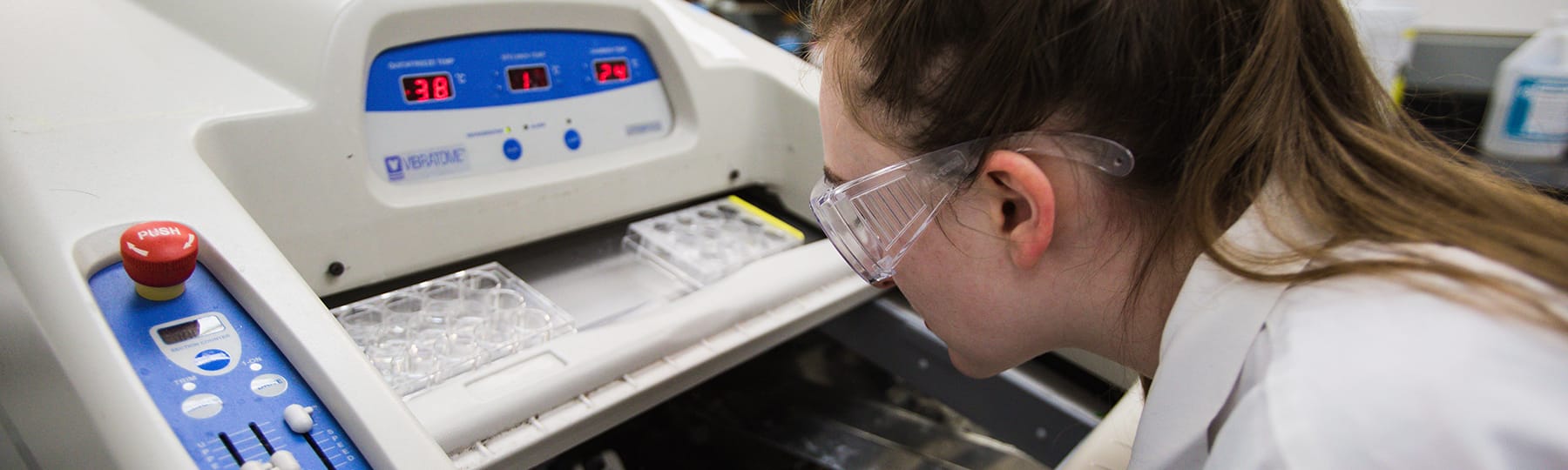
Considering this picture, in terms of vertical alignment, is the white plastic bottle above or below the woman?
below

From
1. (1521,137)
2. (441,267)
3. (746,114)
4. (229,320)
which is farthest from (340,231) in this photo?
(1521,137)

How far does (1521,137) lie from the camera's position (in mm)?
1674

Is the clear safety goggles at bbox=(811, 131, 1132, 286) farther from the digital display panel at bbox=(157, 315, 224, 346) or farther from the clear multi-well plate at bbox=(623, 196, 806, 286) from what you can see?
the digital display panel at bbox=(157, 315, 224, 346)

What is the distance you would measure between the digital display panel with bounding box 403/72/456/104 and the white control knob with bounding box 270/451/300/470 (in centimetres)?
46

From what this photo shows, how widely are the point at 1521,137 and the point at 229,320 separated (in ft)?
6.64

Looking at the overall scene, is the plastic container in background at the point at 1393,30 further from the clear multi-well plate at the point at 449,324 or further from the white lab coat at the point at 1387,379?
the clear multi-well plate at the point at 449,324

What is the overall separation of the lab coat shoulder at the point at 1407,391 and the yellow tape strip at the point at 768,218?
0.66 meters

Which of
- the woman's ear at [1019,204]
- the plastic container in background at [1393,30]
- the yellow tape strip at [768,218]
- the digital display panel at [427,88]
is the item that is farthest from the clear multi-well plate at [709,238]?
the plastic container in background at [1393,30]

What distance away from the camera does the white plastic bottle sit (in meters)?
1.62

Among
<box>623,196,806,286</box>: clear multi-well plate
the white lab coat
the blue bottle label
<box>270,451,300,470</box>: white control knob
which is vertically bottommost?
the blue bottle label

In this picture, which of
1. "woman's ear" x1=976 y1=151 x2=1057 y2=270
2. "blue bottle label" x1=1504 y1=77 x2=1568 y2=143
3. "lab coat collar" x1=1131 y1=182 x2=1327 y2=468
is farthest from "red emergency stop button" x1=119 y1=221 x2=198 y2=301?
"blue bottle label" x1=1504 y1=77 x2=1568 y2=143

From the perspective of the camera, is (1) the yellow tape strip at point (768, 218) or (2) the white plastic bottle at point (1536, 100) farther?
(2) the white plastic bottle at point (1536, 100)

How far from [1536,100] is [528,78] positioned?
1733 millimetres

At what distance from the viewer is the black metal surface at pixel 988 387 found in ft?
3.57
